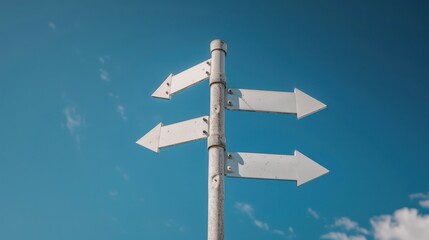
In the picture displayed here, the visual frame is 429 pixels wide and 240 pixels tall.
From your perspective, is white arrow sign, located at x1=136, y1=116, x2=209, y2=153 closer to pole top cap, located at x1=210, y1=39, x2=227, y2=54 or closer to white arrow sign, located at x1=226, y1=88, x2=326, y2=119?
white arrow sign, located at x1=226, y1=88, x2=326, y2=119

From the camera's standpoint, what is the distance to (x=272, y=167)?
4.04 meters

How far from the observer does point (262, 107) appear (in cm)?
429

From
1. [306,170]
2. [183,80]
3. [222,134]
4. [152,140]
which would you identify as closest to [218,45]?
[183,80]

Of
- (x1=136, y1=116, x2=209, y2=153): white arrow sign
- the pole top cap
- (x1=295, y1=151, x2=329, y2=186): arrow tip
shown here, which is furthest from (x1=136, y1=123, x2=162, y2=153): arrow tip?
(x1=295, y1=151, x2=329, y2=186): arrow tip

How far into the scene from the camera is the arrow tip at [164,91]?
482 centimetres

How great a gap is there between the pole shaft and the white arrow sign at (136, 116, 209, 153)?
0.12m

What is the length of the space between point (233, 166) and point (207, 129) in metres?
0.47

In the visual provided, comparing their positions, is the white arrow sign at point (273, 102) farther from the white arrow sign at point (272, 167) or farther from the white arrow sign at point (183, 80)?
the white arrow sign at point (272, 167)

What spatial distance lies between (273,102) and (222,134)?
2.29 ft

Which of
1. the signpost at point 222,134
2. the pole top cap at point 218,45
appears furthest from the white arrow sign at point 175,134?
the pole top cap at point 218,45

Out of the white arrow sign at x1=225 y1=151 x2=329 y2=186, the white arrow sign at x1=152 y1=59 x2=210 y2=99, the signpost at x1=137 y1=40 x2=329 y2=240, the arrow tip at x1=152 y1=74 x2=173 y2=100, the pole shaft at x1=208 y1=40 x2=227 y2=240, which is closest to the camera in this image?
the pole shaft at x1=208 y1=40 x2=227 y2=240

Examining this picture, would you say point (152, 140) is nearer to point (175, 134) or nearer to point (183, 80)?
point (175, 134)

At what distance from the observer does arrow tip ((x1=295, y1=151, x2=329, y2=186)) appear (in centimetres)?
401

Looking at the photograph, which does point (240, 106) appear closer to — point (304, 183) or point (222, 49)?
point (222, 49)
